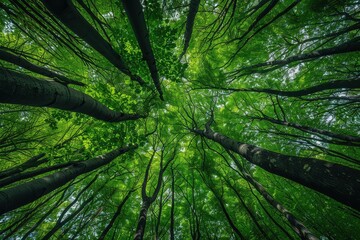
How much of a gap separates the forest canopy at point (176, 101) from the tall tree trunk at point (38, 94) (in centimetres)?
1

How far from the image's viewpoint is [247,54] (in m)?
4.65

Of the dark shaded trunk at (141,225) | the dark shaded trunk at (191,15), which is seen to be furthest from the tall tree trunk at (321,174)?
the dark shaded trunk at (191,15)

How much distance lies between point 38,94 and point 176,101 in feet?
15.9

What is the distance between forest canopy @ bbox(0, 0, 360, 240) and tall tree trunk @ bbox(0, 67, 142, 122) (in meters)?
0.01

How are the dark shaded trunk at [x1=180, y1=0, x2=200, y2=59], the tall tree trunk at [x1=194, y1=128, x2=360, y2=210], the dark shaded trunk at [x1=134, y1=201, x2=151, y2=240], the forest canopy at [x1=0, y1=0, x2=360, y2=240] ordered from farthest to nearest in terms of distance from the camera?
the dark shaded trunk at [x1=180, y1=0, x2=200, y2=59] < the dark shaded trunk at [x1=134, y1=201, x2=151, y2=240] < the forest canopy at [x1=0, y1=0, x2=360, y2=240] < the tall tree trunk at [x1=194, y1=128, x2=360, y2=210]

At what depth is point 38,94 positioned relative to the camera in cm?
169

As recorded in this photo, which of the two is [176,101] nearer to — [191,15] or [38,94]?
[191,15]

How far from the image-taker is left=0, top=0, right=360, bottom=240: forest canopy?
2146mm

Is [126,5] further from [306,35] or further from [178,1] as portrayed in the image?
[306,35]

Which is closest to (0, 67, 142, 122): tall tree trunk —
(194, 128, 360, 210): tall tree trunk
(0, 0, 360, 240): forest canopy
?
(0, 0, 360, 240): forest canopy

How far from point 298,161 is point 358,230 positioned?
5931mm

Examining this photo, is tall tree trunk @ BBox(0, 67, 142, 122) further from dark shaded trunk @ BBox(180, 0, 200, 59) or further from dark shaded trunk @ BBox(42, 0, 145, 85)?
dark shaded trunk @ BBox(180, 0, 200, 59)

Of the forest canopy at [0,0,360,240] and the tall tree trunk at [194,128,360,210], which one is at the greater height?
the forest canopy at [0,0,360,240]

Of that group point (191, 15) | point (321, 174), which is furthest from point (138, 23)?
point (321, 174)
